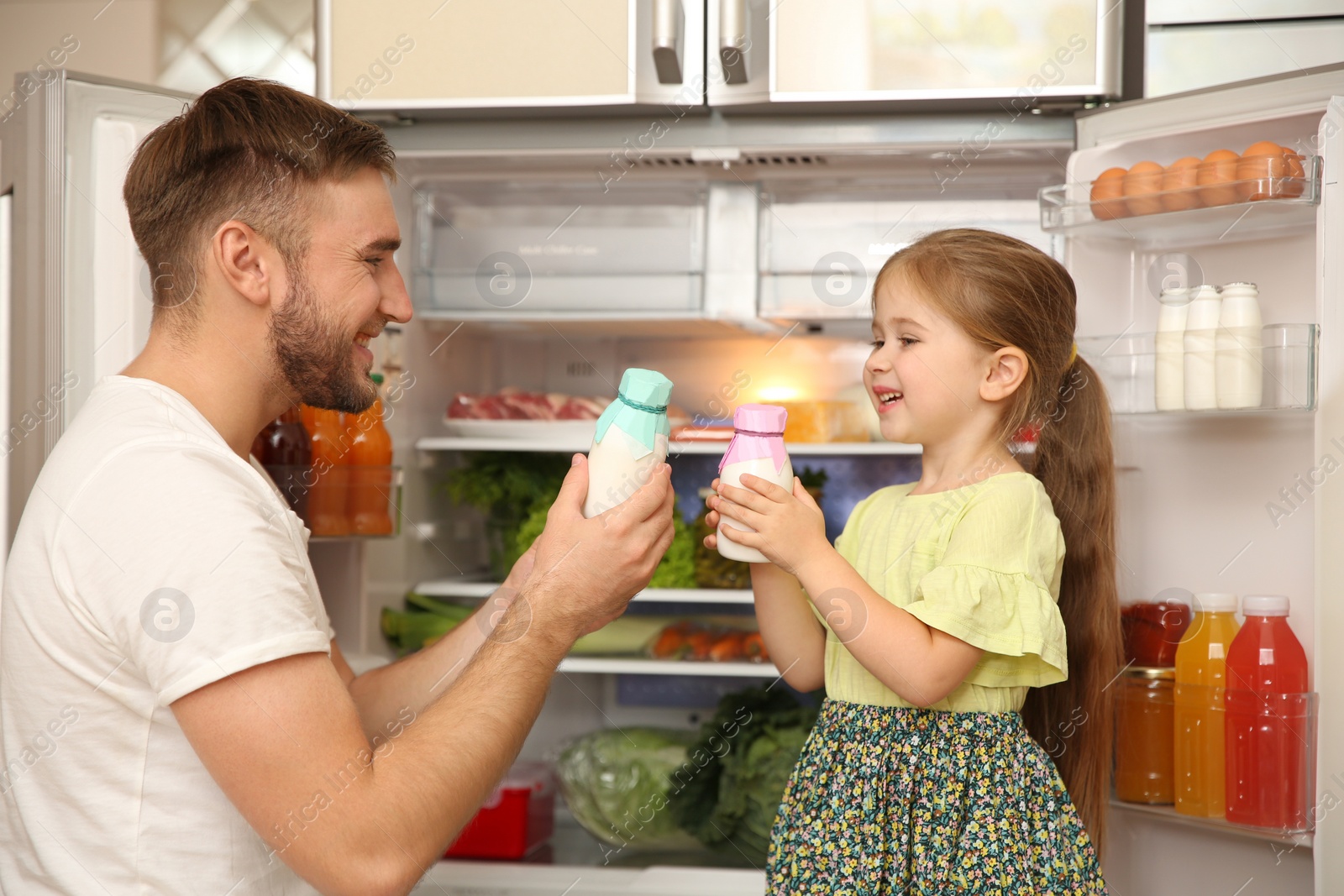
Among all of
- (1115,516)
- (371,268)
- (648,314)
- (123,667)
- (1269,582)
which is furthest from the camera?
(648,314)

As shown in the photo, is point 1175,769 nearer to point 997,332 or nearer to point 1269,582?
point 1269,582

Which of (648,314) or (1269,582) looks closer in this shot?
(1269,582)

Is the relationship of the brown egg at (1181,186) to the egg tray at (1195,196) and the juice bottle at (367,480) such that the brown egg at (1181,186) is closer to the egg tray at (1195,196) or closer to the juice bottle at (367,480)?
the egg tray at (1195,196)

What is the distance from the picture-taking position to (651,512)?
111cm

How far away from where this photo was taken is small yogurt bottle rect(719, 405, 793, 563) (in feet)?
3.91

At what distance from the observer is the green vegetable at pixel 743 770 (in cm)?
209

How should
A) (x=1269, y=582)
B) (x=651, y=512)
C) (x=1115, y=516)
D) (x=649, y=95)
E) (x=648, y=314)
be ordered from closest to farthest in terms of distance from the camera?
1. (x=651, y=512)
2. (x=1115, y=516)
3. (x=1269, y=582)
4. (x=649, y=95)
5. (x=648, y=314)

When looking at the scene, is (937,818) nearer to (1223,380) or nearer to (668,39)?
(1223,380)

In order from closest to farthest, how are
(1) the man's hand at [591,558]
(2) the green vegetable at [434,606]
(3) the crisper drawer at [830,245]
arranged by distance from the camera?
(1) the man's hand at [591,558] < (3) the crisper drawer at [830,245] < (2) the green vegetable at [434,606]

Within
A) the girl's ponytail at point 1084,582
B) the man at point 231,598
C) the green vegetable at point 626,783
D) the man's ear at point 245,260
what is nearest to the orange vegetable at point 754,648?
the green vegetable at point 626,783

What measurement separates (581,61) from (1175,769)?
1.42 m

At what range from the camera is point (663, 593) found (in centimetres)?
214

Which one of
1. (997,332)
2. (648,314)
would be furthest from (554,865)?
(997,332)

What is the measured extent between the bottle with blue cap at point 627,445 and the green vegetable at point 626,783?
49.1 inches
